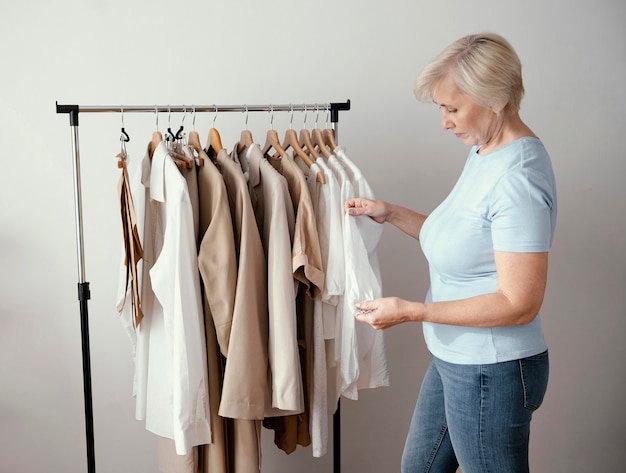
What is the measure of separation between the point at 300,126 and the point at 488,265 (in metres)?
1.16

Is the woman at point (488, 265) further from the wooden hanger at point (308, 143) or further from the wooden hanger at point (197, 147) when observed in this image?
the wooden hanger at point (197, 147)

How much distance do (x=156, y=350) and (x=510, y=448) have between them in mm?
960

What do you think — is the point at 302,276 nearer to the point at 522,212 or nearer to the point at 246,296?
the point at 246,296

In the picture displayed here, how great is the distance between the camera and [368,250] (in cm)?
196

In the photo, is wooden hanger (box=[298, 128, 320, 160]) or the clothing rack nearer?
the clothing rack

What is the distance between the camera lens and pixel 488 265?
5.16ft

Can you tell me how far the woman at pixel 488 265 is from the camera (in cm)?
146

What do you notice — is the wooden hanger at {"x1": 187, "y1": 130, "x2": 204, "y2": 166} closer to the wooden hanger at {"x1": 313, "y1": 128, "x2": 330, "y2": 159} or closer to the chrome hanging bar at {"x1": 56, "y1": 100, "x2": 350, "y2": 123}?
the chrome hanging bar at {"x1": 56, "y1": 100, "x2": 350, "y2": 123}

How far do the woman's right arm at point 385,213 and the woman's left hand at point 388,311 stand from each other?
31 cm

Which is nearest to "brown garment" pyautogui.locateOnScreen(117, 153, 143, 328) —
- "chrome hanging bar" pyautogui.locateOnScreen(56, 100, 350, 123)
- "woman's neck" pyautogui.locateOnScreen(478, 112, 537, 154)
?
"chrome hanging bar" pyautogui.locateOnScreen(56, 100, 350, 123)

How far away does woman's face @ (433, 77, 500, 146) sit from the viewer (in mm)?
1551

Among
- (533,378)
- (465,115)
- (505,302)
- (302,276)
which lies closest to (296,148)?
(302,276)

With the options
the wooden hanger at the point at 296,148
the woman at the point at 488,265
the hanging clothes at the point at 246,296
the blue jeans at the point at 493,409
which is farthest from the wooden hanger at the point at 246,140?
the blue jeans at the point at 493,409

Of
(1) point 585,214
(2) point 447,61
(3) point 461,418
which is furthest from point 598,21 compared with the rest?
(3) point 461,418
